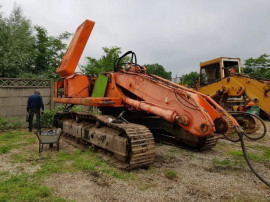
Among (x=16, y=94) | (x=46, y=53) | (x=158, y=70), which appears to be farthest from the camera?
(x=158, y=70)

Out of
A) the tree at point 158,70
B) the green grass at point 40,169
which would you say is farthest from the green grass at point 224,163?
the tree at point 158,70

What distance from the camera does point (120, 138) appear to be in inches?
186

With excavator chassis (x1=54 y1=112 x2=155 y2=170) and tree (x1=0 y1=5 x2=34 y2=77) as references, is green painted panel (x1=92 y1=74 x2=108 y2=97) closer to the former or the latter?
excavator chassis (x1=54 y1=112 x2=155 y2=170)

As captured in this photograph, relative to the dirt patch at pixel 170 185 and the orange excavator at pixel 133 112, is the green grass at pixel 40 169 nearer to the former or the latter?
the dirt patch at pixel 170 185

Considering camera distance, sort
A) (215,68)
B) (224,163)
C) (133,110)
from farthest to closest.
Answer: (215,68), (133,110), (224,163)

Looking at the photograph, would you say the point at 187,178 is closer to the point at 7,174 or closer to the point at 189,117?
the point at 189,117

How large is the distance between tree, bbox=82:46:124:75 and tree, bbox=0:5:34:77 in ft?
36.4

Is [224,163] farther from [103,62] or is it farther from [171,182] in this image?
[103,62]

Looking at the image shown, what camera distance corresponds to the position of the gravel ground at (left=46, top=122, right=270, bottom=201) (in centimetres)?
343

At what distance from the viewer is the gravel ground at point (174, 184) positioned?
343 cm

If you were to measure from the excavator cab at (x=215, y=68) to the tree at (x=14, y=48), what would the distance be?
11.1 metres

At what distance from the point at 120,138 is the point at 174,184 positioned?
1.45m

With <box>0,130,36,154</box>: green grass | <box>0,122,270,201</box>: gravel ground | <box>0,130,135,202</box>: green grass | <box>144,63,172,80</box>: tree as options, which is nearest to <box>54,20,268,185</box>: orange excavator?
<box>0,130,135,202</box>: green grass

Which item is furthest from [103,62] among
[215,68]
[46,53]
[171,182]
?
[171,182]
